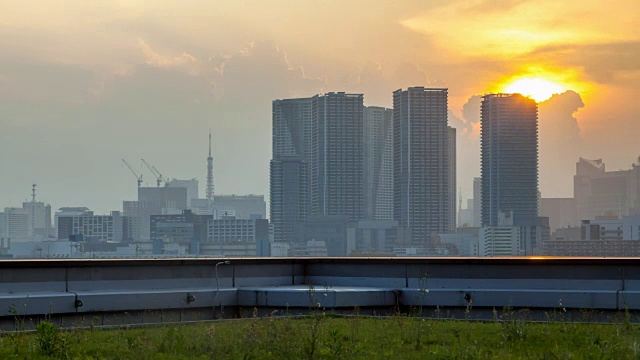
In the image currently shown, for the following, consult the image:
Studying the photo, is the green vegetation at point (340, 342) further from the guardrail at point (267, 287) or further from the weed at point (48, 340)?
the guardrail at point (267, 287)

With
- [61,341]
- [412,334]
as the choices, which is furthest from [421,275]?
[61,341]

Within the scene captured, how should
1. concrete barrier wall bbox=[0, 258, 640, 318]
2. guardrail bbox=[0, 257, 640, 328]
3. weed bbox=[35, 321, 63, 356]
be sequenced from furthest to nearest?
concrete barrier wall bbox=[0, 258, 640, 318], guardrail bbox=[0, 257, 640, 328], weed bbox=[35, 321, 63, 356]

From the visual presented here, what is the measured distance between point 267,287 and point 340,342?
33.2ft

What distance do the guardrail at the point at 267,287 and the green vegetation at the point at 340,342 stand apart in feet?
15.6

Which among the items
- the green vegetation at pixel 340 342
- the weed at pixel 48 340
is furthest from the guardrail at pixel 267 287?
the weed at pixel 48 340

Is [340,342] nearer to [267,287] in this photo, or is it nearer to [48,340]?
[48,340]

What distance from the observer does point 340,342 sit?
12.7 metres

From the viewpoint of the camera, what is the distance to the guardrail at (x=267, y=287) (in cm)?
2003

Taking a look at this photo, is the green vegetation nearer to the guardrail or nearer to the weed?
the weed

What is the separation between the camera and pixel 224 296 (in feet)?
71.7

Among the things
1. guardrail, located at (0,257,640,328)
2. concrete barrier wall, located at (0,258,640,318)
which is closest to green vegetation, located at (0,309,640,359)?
guardrail, located at (0,257,640,328)

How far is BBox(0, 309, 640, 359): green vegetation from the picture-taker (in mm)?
11719

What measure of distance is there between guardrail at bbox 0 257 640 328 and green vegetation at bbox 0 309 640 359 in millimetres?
4766

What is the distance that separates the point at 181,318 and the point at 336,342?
28.9 feet
